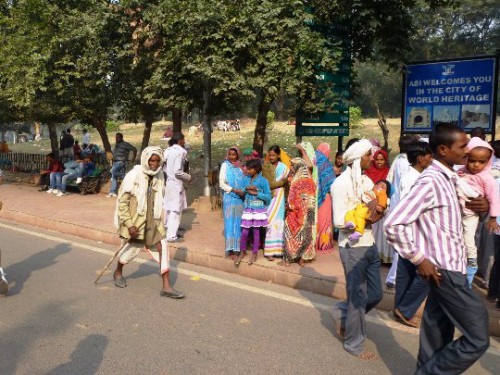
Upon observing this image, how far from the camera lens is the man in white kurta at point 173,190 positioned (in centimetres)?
815

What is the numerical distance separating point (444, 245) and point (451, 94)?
18.9ft

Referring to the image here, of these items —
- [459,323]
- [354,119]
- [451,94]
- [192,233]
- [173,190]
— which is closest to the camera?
[459,323]

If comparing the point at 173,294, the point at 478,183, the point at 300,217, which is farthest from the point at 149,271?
the point at 478,183

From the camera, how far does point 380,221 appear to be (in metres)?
6.57

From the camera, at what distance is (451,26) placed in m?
36.3

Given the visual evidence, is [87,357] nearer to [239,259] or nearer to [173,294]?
[173,294]

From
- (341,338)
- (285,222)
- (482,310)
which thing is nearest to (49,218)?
(285,222)

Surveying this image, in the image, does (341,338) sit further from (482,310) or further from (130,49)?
(130,49)

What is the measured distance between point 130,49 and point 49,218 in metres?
4.10

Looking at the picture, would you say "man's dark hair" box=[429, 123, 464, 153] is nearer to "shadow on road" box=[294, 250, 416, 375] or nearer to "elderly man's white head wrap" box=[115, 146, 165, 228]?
"shadow on road" box=[294, 250, 416, 375]

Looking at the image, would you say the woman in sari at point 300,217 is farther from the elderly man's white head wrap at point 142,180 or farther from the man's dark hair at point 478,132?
the man's dark hair at point 478,132

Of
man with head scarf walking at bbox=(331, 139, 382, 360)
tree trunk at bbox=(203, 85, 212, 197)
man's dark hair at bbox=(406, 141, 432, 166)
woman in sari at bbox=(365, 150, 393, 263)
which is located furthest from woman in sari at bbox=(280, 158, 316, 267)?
tree trunk at bbox=(203, 85, 212, 197)

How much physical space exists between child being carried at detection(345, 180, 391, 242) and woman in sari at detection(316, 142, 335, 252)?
11.9 feet

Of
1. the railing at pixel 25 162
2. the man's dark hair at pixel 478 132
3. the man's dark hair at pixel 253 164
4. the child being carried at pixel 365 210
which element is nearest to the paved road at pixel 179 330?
the child being carried at pixel 365 210
